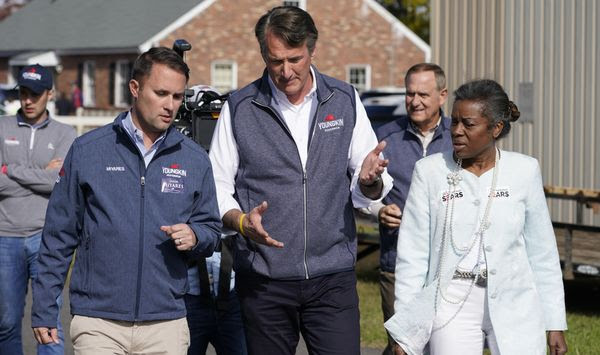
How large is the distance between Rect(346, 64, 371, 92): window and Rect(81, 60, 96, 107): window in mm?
10854

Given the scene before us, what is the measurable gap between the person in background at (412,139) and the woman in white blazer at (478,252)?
5.98ft

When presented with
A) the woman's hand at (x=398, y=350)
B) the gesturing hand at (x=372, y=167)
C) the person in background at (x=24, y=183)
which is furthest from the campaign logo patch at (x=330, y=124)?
the person in background at (x=24, y=183)

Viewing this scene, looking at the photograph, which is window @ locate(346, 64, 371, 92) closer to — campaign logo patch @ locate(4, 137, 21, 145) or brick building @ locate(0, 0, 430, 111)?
brick building @ locate(0, 0, 430, 111)

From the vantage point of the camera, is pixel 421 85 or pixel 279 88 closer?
pixel 279 88

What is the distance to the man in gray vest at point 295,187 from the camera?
562cm

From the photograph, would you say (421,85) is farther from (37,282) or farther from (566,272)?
(566,272)

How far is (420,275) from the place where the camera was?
17.8 ft

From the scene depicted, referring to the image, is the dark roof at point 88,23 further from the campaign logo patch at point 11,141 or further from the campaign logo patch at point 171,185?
the campaign logo patch at point 171,185

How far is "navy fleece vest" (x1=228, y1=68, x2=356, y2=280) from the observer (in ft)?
18.5

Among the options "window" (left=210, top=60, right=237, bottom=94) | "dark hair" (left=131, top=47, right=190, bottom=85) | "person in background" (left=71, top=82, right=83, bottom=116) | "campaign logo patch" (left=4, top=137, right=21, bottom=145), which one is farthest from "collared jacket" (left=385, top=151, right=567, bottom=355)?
"person in background" (left=71, top=82, right=83, bottom=116)

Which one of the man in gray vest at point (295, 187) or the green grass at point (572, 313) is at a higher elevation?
the man in gray vest at point (295, 187)

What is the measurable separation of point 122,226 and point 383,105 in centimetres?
2212

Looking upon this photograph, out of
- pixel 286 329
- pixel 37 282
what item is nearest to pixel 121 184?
pixel 37 282

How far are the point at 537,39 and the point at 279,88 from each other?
25.9ft
